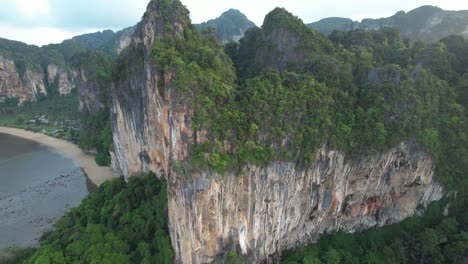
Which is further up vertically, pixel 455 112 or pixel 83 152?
pixel 455 112

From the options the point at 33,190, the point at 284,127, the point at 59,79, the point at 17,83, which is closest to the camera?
the point at 284,127

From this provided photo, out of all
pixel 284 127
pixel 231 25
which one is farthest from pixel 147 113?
pixel 231 25

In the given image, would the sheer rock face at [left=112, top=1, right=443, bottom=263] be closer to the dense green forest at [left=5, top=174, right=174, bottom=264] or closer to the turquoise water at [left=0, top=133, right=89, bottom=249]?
the dense green forest at [left=5, top=174, right=174, bottom=264]

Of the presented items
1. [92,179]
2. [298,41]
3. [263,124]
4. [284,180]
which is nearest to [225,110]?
[263,124]

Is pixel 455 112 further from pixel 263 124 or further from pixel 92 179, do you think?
pixel 92 179

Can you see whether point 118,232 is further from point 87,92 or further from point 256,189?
point 87,92

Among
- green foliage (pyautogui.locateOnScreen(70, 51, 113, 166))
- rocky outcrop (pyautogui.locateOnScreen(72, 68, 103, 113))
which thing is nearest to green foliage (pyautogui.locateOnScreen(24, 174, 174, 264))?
green foliage (pyautogui.locateOnScreen(70, 51, 113, 166))

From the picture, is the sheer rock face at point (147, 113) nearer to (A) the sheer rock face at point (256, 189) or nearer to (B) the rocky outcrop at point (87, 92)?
(A) the sheer rock face at point (256, 189)

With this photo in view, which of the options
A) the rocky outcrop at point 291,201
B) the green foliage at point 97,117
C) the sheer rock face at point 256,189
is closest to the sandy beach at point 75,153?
the green foliage at point 97,117
